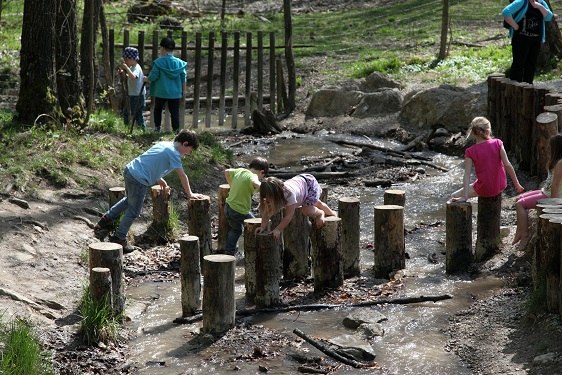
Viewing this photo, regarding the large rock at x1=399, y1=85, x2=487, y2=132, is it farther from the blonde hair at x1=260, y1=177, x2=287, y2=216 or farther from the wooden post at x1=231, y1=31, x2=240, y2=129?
the blonde hair at x1=260, y1=177, x2=287, y2=216

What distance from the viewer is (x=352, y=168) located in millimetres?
15758

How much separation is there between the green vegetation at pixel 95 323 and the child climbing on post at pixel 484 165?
3.88 m

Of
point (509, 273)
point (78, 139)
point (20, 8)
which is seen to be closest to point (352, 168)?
point (78, 139)

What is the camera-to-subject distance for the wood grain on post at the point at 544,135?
41.2ft

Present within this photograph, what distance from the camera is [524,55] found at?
1559 centimetres

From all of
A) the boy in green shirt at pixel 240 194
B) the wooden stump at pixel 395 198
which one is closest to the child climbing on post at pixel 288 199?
the boy in green shirt at pixel 240 194

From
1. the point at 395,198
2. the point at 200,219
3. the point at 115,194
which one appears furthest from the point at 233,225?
the point at 395,198

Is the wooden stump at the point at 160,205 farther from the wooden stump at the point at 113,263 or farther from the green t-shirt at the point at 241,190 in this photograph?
the wooden stump at the point at 113,263

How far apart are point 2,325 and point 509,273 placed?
4962 millimetres

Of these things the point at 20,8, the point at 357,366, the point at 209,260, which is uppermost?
the point at 20,8

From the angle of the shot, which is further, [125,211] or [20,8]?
[20,8]

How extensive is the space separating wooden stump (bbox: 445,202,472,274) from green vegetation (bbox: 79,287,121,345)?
3649mm

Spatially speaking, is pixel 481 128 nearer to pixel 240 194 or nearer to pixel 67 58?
pixel 240 194

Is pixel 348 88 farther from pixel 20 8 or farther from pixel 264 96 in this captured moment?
pixel 20 8
